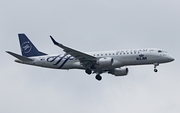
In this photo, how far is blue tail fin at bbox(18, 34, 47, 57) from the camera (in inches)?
2832

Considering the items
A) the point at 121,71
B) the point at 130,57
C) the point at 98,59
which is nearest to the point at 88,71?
the point at 98,59

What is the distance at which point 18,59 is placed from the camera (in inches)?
2761

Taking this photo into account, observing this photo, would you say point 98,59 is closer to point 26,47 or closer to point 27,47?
point 27,47

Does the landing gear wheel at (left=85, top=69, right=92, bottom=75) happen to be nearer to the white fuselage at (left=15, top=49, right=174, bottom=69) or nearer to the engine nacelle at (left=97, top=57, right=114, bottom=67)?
the white fuselage at (left=15, top=49, right=174, bottom=69)

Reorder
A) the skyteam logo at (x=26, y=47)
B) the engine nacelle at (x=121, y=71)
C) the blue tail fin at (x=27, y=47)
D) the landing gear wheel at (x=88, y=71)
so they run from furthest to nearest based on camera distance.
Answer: the skyteam logo at (x=26, y=47) → the blue tail fin at (x=27, y=47) → the engine nacelle at (x=121, y=71) → the landing gear wheel at (x=88, y=71)

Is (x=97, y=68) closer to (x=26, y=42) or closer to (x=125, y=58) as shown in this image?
(x=125, y=58)

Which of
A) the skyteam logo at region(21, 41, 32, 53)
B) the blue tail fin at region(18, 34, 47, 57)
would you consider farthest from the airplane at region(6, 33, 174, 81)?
the skyteam logo at region(21, 41, 32, 53)

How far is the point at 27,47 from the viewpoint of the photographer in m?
73.2

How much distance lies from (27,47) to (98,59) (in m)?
12.0

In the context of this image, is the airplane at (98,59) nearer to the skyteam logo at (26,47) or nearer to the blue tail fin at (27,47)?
the blue tail fin at (27,47)

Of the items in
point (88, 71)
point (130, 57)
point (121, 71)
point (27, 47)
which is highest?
point (27, 47)

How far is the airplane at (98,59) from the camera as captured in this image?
2579 inches

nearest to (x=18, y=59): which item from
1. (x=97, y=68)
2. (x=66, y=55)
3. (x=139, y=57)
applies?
(x=66, y=55)

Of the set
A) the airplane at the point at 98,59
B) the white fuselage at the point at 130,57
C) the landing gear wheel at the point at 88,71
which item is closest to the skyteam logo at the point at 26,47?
the airplane at the point at 98,59
